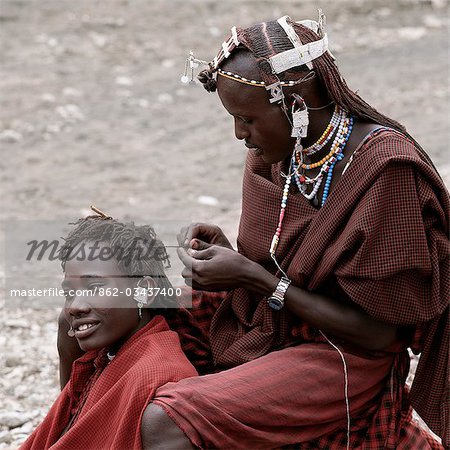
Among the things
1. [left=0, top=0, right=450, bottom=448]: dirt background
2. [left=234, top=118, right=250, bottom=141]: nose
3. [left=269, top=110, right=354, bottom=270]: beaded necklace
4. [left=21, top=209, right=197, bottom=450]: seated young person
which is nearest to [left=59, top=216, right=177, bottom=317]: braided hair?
[left=21, top=209, right=197, bottom=450]: seated young person

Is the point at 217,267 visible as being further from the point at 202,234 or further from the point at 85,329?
the point at 85,329

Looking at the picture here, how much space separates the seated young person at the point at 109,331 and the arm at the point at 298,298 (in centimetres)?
27

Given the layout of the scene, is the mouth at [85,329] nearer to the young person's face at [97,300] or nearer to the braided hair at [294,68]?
the young person's face at [97,300]

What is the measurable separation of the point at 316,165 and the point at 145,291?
29.8 inches

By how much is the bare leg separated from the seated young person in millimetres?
139

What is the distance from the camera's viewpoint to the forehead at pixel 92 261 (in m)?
3.17

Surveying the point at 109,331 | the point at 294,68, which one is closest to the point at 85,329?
the point at 109,331

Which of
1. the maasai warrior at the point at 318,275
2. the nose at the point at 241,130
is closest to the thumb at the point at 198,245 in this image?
the maasai warrior at the point at 318,275

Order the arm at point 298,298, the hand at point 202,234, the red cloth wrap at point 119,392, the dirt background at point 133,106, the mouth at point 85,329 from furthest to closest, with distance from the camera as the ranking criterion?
the dirt background at point 133,106, the hand at point 202,234, the mouth at point 85,329, the arm at point 298,298, the red cloth wrap at point 119,392

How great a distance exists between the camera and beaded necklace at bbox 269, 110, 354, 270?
10.0 feet

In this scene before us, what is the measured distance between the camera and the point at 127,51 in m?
10.3

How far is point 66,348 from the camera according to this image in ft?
11.2

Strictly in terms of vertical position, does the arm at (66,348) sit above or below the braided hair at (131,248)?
below

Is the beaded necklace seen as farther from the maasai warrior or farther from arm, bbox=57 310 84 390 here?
arm, bbox=57 310 84 390
